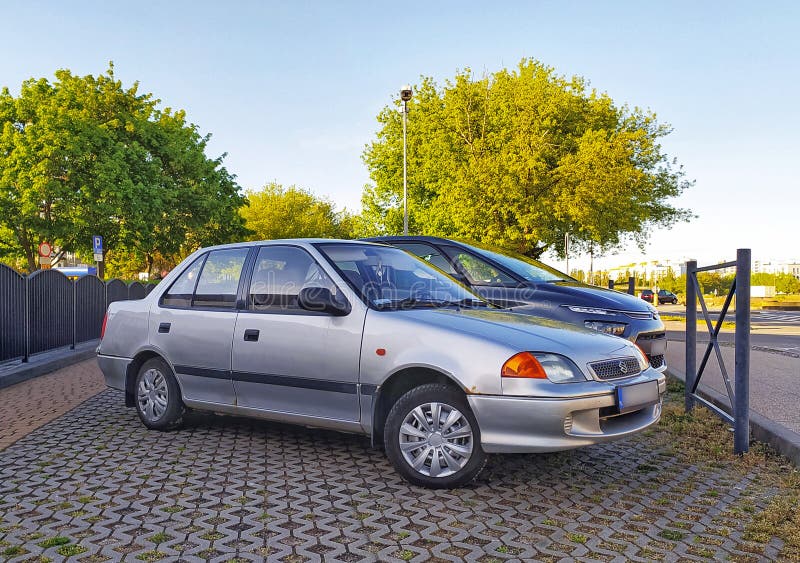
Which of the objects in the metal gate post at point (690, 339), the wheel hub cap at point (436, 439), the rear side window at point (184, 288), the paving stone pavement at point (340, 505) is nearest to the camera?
the paving stone pavement at point (340, 505)

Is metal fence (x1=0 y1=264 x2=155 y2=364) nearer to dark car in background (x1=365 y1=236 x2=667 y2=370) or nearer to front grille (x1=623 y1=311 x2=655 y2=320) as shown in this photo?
dark car in background (x1=365 y1=236 x2=667 y2=370)

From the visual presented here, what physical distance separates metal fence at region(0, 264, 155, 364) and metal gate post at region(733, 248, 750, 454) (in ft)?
33.0

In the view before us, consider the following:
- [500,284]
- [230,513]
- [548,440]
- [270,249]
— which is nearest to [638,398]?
[548,440]

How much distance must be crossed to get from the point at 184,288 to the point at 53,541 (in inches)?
119

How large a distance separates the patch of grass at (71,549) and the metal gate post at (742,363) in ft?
15.6

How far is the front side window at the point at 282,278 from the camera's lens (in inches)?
218

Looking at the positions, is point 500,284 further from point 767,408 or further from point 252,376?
point 252,376

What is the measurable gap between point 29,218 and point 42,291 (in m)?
24.8

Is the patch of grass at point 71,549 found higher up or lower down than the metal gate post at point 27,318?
lower down

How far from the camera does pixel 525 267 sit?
8906 mm

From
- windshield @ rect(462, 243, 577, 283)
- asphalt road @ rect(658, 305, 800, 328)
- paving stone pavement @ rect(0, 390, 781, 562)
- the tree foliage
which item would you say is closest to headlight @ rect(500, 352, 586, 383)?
paving stone pavement @ rect(0, 390, 781, 562)

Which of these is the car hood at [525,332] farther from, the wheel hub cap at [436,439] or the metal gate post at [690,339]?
the metal gate post at [690,339]

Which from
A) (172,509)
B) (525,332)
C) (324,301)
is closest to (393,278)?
(324,301)

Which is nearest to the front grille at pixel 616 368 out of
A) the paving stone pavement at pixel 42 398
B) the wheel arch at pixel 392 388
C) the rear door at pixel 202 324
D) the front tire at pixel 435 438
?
the front tire at pixel 435 438
